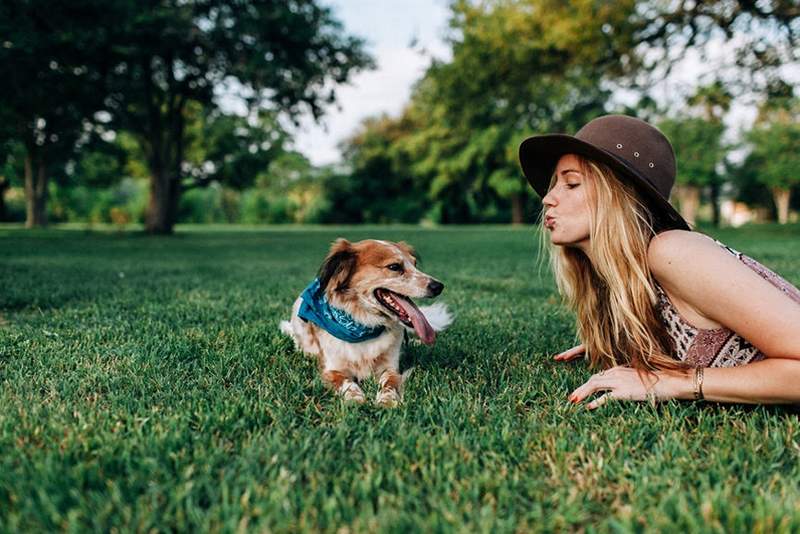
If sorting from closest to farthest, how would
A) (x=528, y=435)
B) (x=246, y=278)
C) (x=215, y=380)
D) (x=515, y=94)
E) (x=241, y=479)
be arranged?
(x=241, y=479) < (x=528, y=435) < (x=215, y=380) < (x=246, y=278) < (x=515, y=94)

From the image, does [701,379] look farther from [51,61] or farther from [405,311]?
[51,61]

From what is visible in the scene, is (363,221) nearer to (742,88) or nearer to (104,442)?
(742,88)

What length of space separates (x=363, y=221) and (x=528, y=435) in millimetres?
59529

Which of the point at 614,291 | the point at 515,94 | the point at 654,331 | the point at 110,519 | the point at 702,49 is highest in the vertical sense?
the point at 702,49

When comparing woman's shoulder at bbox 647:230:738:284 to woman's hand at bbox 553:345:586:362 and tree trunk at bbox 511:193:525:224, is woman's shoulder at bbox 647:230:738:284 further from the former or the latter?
tree trunk at bbox 511:193:525:224

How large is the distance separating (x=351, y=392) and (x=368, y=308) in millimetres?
725

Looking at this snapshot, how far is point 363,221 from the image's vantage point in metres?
61.6

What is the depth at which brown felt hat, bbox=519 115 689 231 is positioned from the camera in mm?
2688

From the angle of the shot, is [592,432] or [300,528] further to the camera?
[592,432]

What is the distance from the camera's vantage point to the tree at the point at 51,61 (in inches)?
559

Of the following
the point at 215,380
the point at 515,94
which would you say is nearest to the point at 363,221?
the point at 515,94

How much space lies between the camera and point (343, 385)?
3236 mm

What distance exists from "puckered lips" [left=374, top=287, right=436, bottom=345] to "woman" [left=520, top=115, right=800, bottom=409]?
94 centimetres

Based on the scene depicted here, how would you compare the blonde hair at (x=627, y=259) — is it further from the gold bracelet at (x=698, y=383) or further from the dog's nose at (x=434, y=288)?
the dog's nose at (x=434, y=288)
